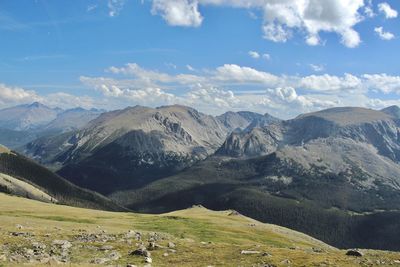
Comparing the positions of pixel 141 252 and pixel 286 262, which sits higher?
pixel 141 252

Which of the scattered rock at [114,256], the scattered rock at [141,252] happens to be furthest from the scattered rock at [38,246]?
the scattered rock at [141,252]

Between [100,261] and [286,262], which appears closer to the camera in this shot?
[100,261]

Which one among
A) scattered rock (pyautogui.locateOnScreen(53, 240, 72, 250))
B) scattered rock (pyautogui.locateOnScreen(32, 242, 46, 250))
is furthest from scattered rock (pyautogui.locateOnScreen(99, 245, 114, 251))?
scattered rock (pyautogui.locateOnScreen(32, 242, 46, 250))

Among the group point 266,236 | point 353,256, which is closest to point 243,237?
point 266,236

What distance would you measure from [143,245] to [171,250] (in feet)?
12.8

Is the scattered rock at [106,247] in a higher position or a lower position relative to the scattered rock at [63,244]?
lower

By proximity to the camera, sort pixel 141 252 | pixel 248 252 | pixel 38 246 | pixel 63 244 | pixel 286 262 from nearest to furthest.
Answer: pixel 286 262 → pixel 141 252 → pixel 38 246 → pixel 63 244 → pixel 248 252

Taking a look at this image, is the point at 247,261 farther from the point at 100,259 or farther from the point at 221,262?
the point at 100,259

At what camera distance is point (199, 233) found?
112 meters

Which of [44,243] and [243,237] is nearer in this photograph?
[44,243]

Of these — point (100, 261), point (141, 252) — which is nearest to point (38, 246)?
point (100, 261)

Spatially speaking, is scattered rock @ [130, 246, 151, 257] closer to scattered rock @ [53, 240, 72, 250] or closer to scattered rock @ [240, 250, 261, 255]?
scattered rock @ [53, 240, 72, 250]

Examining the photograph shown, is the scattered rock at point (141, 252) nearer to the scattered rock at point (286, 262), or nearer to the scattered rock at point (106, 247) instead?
the scattered rock at point (106, 247)

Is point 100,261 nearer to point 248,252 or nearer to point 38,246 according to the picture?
point 38,246
